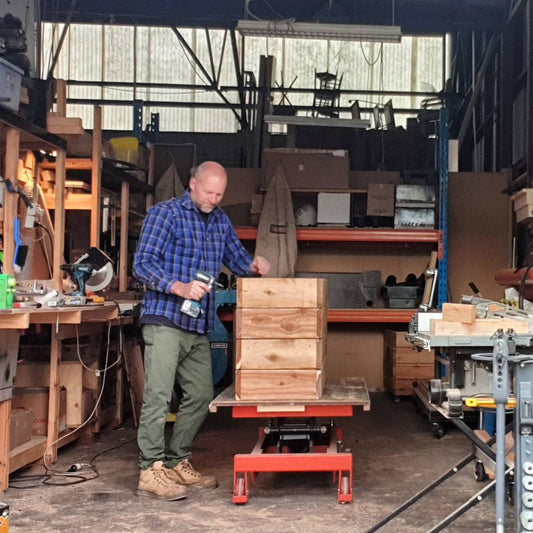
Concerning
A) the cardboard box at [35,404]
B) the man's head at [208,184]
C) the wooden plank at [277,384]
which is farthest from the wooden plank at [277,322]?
the cardboard box at [35,404]

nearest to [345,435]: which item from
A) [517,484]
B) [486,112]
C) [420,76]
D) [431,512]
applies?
[431,512]

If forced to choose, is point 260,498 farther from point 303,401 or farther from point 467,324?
point 467,324

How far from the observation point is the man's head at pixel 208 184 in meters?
3.63

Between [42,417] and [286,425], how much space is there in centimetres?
147

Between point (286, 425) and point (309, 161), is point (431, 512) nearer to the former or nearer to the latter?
point (286, 425)

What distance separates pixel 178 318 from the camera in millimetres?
3566

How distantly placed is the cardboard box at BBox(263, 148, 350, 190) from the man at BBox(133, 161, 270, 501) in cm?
330

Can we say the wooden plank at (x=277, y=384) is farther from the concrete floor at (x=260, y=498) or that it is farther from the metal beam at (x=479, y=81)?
the metal beam at (x=479, y=81)

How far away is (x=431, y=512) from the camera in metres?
3.28

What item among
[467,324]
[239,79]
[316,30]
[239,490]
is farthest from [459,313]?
[239,79]

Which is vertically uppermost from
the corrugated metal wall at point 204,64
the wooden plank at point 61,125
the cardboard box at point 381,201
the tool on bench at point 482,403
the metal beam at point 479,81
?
the corrugated metal wall at point 204,64

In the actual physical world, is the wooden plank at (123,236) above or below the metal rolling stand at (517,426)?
above

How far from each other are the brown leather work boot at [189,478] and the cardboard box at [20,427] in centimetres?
88

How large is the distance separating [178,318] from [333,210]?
374cm
